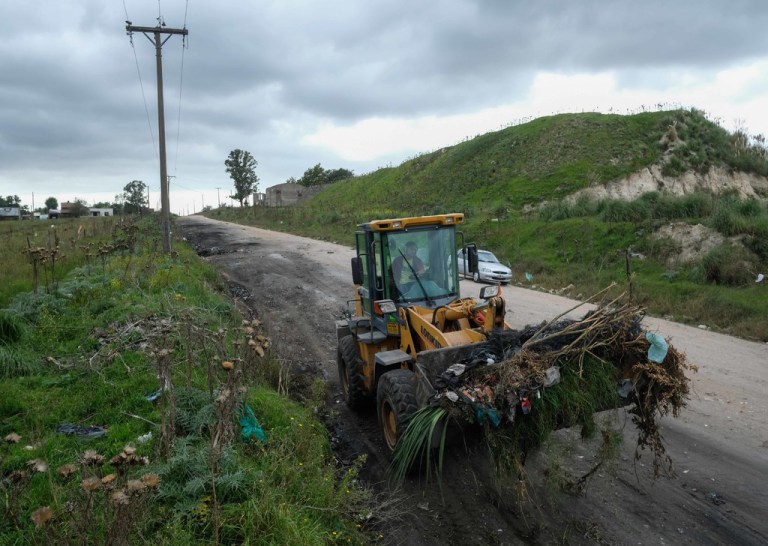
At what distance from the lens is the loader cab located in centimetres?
686

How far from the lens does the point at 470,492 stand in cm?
539

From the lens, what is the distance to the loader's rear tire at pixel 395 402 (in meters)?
5.42

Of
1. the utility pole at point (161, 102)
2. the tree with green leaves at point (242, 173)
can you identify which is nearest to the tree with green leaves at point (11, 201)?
A: the tree with green leaves at point (242, 173)

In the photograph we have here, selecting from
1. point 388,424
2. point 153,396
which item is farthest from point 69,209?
point 388,424

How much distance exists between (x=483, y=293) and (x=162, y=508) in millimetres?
3760

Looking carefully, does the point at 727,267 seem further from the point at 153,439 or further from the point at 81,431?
the point at 81,431

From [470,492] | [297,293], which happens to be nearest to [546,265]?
[297,293]

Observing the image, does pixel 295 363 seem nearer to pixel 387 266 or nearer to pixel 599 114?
pixel 387 266

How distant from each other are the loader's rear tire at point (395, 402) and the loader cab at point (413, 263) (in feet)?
3.83

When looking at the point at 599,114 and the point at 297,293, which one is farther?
the point at 599,114

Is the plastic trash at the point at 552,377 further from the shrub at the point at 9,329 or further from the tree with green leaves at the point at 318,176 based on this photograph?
the tree with green leaves at the point at 318,176

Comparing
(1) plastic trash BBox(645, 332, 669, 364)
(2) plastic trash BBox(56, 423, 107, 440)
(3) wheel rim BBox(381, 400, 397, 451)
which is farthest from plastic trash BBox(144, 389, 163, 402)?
(1) plastic trash BBox(645, 332, 669, 364)

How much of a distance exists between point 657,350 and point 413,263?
3056mm

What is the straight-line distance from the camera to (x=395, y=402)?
5516 mm
